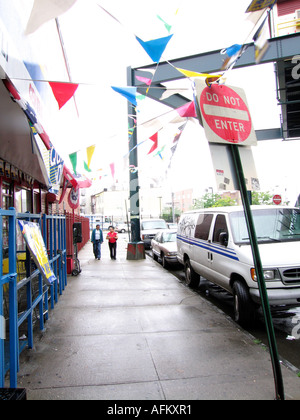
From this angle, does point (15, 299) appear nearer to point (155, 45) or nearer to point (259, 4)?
point (155, 45)

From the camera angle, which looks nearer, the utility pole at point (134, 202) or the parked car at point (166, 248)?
the parked car at point (166, 248)

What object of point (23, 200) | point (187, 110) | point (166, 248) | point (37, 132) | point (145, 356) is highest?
Result: point (187, 110)

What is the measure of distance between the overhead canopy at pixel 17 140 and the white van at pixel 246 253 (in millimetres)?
3967

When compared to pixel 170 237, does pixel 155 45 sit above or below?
above

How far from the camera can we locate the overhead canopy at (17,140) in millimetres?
4613

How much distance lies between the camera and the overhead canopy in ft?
15.1

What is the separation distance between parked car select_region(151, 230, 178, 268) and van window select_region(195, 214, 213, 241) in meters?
3.48

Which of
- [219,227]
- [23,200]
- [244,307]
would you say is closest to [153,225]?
[23,200]

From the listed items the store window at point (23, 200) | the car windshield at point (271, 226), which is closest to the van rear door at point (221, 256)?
the car windshield at point (271, 226)

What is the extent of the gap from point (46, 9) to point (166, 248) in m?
9.33

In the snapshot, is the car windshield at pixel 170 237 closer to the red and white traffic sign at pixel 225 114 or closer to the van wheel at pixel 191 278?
the van wheel at pixel 191 278

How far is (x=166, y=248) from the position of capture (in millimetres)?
11422

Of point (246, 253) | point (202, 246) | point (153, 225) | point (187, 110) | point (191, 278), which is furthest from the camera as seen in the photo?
point (153, 225)

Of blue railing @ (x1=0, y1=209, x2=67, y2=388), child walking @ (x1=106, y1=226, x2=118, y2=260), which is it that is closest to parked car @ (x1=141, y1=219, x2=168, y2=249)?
child walking @ (x1=106, y1=226, x2=118, y2=260)
